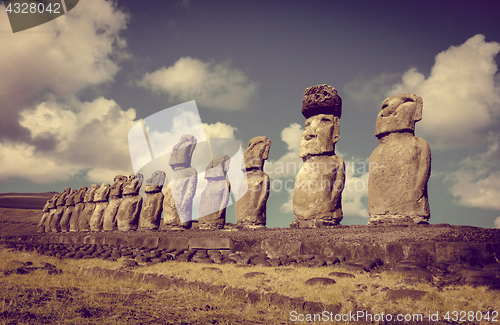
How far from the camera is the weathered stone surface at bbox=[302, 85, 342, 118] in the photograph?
366 inches

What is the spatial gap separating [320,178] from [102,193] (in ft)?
47.3

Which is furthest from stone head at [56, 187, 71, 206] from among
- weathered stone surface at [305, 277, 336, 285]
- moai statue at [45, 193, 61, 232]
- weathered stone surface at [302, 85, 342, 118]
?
weathered stone surface at [305, 277, 336, 285]

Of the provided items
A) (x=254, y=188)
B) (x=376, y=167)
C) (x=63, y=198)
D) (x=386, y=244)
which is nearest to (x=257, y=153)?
(x=254, y=188)

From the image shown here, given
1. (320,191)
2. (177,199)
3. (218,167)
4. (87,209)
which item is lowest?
(87,209)

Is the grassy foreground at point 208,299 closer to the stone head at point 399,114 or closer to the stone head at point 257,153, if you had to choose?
the stone head at point 399,114

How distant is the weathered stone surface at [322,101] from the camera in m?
9.30

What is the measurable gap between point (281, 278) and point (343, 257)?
1379 mm

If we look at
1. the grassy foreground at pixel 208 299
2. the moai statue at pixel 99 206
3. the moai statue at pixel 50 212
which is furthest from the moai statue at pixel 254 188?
the moai statue at pixel 50 212

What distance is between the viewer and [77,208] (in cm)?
2098

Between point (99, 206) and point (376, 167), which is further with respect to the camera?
point (99, 206)

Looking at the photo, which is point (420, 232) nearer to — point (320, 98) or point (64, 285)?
point (320, 98)

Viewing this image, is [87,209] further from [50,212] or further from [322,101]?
[322,101]

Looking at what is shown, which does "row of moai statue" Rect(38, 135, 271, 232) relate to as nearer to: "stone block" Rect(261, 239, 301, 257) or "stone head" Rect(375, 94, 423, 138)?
"stone block" Rect(261, 239, 301, 257)

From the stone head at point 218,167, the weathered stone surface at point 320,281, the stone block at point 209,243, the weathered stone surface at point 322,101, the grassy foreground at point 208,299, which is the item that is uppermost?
the weathered stone surface at point 322,101
